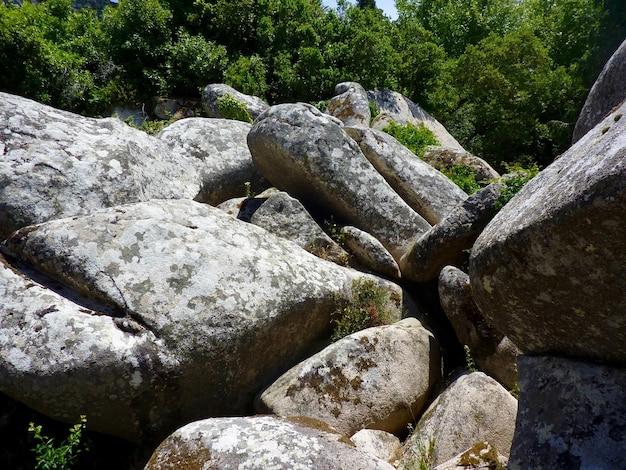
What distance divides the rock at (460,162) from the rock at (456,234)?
3888mm

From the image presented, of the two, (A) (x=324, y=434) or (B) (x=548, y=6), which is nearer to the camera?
(A) (x=324, y=434)

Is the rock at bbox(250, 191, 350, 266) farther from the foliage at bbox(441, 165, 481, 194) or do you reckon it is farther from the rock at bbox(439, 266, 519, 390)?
the foliage at bbox(441, 165, 481, 194)

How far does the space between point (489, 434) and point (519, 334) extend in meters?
1.69

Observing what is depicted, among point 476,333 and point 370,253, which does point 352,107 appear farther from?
point 476,333

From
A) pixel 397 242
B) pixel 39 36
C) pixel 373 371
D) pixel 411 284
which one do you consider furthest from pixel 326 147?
pixel 39 36

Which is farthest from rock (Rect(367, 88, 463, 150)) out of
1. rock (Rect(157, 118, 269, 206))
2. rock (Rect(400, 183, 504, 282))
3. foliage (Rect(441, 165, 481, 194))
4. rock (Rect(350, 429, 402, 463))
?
rock (Rect(350, 429, 402, 463))

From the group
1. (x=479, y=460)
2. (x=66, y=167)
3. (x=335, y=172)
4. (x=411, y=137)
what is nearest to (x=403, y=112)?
(x=411, y=137)

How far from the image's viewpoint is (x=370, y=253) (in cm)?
743

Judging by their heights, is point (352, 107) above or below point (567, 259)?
above

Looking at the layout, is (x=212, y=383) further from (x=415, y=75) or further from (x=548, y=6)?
(x=548, y=6)

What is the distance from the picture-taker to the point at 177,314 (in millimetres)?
5059

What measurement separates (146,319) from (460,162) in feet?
26.2

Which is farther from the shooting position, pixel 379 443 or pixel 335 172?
pixel 335 172

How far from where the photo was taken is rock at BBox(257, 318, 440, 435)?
5250 millimetres
